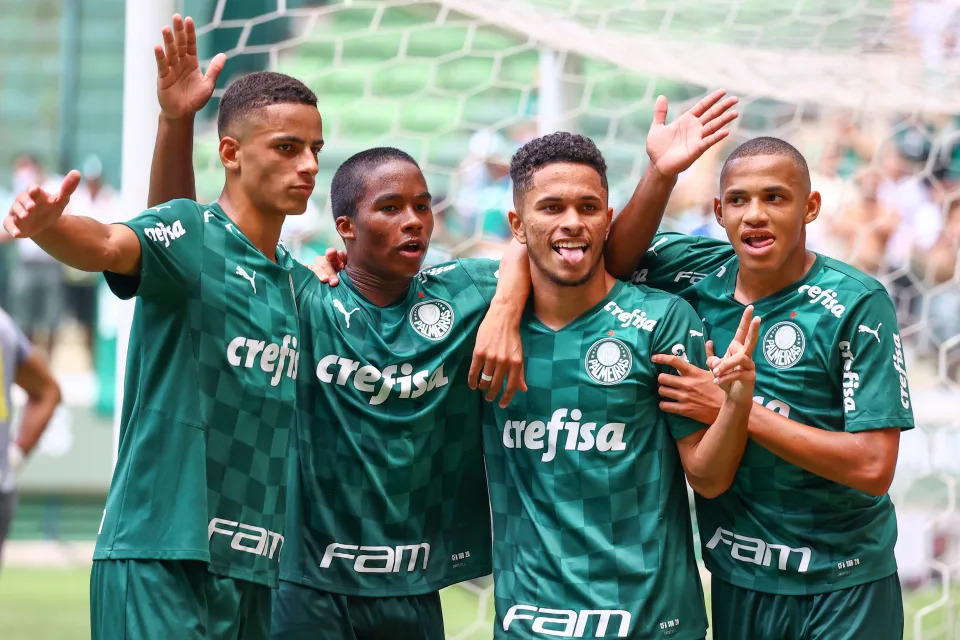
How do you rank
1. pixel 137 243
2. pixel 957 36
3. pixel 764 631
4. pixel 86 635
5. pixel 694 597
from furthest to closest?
pixel 86 635, pixel 957 36, pixel 764 631, pixel 694 597, pixel 137 243

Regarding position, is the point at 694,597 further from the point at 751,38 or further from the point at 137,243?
the point at 751,38

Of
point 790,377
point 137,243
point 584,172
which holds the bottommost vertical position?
point 790,377

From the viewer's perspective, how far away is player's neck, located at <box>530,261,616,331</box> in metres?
2.53

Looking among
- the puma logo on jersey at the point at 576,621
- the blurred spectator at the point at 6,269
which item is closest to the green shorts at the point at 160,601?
the puma logo on jersey at the point at 576,621

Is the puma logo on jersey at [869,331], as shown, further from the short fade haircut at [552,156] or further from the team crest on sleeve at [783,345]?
the short fade haircut at [552,156]

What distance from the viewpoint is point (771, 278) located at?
2600mm

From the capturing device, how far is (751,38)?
412cm

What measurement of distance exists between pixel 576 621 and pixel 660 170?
40.8 inches

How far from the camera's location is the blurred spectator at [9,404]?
4344mm

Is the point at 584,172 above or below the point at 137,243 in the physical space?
above

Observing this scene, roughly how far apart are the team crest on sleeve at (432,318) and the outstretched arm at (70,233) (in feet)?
2.25

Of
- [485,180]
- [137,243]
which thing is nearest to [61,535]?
[485,180]

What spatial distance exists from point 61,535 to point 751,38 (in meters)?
4.77

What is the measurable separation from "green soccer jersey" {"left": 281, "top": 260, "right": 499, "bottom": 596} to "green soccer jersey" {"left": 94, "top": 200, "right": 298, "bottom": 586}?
18 cm
